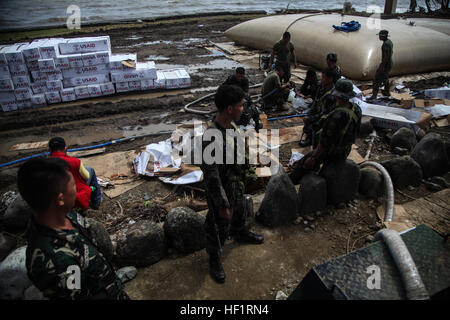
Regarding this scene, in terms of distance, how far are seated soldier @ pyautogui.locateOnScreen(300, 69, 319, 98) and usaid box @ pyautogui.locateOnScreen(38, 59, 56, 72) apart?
661 centimetres

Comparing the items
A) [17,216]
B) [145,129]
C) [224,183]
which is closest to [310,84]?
[145,129]

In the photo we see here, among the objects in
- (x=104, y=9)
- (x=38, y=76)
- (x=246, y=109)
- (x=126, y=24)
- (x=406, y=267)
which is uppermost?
(x=104, y=9)

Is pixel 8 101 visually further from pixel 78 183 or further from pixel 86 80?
pixel 78 183

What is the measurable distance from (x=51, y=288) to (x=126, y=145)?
15.0 feet

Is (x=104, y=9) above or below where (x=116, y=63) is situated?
above

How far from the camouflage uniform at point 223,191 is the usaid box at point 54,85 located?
6994mm

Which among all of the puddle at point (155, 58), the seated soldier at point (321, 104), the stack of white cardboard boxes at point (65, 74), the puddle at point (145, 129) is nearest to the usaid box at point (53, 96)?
the stack of white cardboard boxes at point (65, 74)

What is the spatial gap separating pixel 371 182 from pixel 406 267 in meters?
2.05

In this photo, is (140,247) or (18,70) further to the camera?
(18,70)

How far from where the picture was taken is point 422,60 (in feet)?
29.2

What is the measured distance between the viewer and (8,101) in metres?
7.18

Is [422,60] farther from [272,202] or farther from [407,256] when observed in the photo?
[407,256]

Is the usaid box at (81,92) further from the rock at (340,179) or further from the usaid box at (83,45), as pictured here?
the rock at (340,179)
